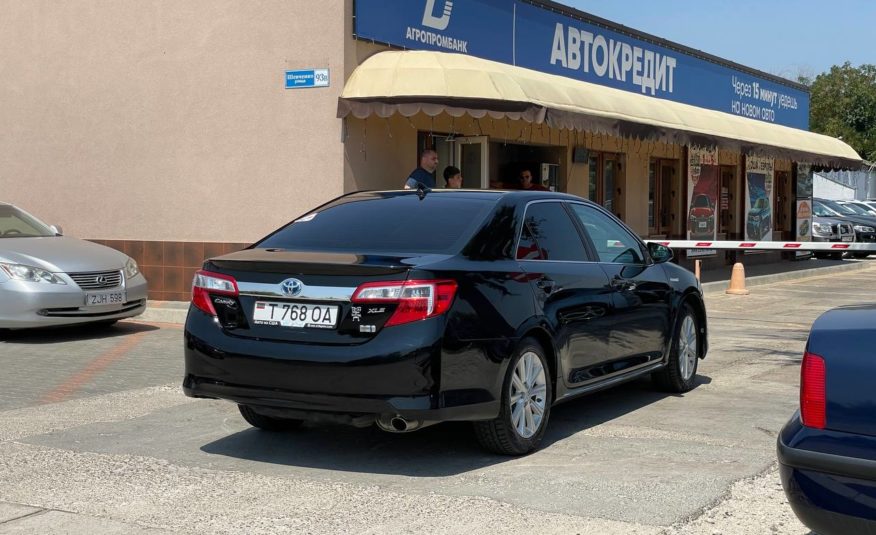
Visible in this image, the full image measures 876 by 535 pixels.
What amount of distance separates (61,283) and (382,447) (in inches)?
231

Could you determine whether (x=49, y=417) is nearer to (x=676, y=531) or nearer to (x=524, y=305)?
(x=524, y=305)

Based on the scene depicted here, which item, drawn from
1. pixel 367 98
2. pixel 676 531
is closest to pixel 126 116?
pixel 367 98

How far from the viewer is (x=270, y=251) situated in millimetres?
6188

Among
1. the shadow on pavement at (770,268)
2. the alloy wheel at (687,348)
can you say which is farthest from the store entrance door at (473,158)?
the alloy wheel at (687,348)

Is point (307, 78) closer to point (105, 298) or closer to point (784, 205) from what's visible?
point (105, 298)

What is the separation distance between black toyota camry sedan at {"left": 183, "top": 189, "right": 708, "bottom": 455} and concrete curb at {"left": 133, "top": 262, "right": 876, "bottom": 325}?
5172 millimetres

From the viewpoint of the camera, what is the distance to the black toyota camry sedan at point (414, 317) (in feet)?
18.2

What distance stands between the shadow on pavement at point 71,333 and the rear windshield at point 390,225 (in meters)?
5.68

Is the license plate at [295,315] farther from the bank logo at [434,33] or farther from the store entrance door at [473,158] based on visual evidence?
the store entrance door at [473,158]

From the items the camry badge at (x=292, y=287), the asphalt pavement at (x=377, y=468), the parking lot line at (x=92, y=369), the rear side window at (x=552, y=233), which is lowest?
the asphalt pavement at (x=377, y=468)

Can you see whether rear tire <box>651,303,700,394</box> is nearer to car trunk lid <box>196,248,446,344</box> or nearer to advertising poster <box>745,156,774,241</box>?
car trunk lid <box>196,248,446,344</box>

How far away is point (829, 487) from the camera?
3.69m

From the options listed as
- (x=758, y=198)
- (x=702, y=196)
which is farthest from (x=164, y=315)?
(x=758, y=198)

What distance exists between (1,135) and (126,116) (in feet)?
8.32
